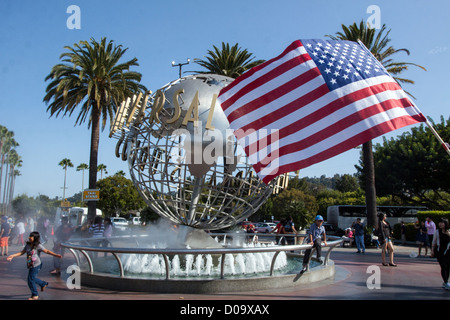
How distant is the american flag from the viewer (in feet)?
21.0

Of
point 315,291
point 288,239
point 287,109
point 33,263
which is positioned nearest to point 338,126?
point 287,109

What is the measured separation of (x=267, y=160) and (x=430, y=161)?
3300 cm

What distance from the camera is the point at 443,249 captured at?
778cm

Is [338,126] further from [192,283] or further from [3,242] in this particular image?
[3,242]

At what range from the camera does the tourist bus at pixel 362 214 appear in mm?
35156

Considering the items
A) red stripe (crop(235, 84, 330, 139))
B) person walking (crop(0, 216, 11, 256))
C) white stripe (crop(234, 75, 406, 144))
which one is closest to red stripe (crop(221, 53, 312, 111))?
red stripe (crop(235, 84, 330, 139))

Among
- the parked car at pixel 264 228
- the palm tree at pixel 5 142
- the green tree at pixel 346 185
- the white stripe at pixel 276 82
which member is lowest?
the parked car at pixel 264 228

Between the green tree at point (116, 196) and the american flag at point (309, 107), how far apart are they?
180 feet

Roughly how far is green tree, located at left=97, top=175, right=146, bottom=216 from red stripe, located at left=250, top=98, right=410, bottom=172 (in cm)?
5529

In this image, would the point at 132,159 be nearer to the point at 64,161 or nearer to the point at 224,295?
the point at 224,295

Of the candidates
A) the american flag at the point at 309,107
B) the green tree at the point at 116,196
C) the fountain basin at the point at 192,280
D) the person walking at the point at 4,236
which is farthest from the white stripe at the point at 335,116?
the green tree at the point at 116,196

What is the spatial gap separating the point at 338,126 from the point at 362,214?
108 feet

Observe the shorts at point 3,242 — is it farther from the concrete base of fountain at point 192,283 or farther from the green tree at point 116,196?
the green tree at point 116,196

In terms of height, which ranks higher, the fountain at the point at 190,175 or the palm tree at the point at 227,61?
the palm tree at the point at 227,61
